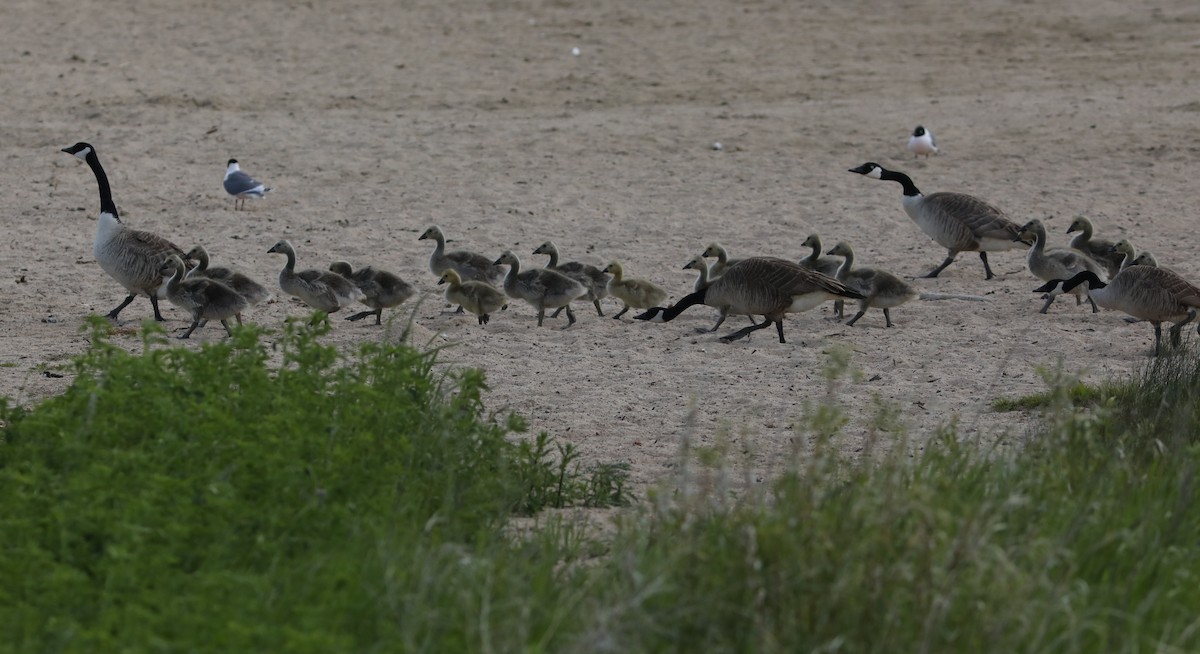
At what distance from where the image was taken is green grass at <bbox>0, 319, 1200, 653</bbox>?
16.6 feet

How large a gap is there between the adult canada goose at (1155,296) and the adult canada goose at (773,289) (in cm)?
187

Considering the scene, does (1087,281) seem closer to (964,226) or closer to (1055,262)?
(1055,262)

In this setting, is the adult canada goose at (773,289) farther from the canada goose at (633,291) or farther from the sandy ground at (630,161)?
the canada goose at (633,291)

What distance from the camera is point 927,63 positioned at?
23391mm

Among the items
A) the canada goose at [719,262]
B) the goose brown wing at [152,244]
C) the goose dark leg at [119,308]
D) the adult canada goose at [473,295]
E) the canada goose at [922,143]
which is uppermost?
the canada goose at [922,143]

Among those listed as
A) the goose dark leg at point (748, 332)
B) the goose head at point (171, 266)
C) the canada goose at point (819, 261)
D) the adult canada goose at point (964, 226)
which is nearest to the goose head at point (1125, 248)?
the adult canada goose at point (964, 226)

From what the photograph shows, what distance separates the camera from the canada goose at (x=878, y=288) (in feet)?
39.3

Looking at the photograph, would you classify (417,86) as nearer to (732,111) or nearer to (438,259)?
(732,111)

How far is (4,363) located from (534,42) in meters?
15.0

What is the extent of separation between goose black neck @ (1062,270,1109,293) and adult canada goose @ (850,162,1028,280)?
166cm

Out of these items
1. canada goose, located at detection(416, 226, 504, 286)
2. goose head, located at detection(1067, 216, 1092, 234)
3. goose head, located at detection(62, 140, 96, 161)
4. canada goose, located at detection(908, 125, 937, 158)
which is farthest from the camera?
canada goose, located at detection(908, 125, 937, 158)

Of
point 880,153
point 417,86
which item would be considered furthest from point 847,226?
point 417,86

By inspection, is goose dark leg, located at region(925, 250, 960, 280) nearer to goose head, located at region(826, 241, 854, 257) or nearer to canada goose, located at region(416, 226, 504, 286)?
goose head, located at region(826, 241, 854, 257)

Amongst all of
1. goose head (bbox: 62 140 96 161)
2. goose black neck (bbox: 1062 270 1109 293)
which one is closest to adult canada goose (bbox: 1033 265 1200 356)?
goose black neck (bbox: 1062 270 1109 293)
